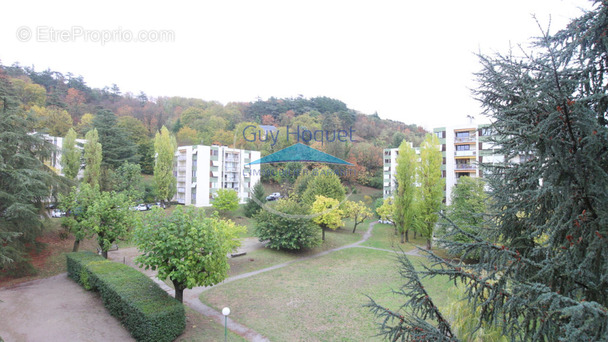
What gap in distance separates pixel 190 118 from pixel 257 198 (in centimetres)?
1983

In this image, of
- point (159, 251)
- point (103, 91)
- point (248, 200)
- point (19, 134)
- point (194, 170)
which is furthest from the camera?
point (103, 91)

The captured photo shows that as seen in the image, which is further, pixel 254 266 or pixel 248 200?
pixel 248 200

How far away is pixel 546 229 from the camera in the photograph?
3365 mm

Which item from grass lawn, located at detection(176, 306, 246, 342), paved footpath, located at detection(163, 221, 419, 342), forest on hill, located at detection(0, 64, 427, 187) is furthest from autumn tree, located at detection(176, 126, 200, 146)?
grass lawn, located at detection(176, 306, 246, 342)

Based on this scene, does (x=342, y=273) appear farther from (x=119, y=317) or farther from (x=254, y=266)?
(x=119, y=317)

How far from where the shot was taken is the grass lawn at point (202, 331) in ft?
27.6

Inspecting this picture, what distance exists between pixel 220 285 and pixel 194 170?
62.4 ft

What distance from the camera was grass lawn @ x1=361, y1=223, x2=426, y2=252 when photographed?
2219 centimetres

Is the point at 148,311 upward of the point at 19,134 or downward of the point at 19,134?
downward

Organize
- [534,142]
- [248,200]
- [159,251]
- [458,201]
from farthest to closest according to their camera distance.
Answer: [248,200], [458,201], [159,251], [534,142]

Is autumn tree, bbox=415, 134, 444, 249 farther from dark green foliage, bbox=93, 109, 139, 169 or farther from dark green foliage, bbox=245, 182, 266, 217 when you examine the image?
dark green foliage, bbox=93, 109, 139, 169

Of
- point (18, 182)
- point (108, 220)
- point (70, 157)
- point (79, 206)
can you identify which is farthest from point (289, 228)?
point (70, 157)

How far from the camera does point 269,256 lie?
1838 centimetres

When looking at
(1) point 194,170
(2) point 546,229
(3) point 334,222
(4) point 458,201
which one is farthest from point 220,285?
(1) point 194,170
